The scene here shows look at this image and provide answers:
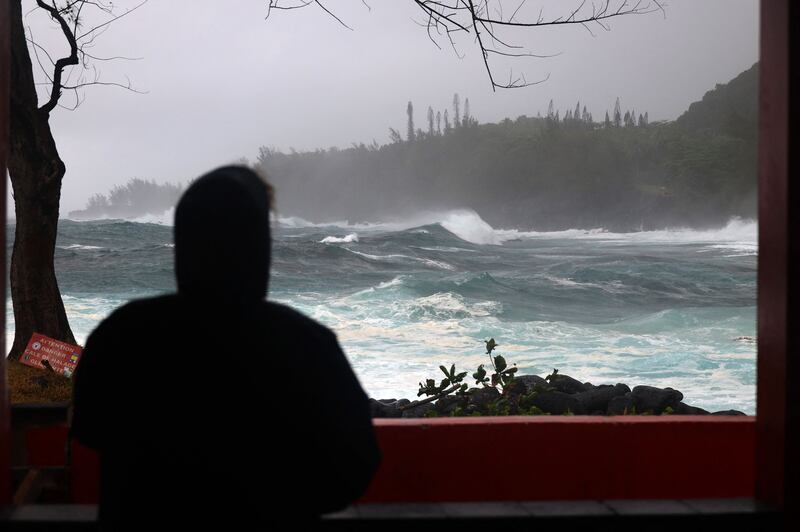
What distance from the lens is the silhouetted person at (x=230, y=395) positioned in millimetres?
1144

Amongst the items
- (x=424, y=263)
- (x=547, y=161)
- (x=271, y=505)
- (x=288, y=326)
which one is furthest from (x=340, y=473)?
(x=547, y=161)

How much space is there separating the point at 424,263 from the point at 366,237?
601cm

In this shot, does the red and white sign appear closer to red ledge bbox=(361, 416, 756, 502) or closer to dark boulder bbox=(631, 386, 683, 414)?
red ledge bbox=(361, 416, 756, 502)

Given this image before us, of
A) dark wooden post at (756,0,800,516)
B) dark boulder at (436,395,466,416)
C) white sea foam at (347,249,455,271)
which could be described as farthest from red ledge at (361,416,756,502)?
white sea foam at (347,249,455,271)

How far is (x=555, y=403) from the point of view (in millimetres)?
4969

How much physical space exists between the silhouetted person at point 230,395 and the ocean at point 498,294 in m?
9.14

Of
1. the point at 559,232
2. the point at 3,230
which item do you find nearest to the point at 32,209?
the point at 3,230

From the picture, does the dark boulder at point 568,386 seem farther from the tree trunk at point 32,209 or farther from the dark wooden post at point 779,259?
the dark wooden post at point 779,259

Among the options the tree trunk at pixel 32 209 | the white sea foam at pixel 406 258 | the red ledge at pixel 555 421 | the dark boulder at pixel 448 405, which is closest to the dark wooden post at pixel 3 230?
the red ledge at pixel 555 421

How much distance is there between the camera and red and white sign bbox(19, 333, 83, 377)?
3273mm

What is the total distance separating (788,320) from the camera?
5.67 feet

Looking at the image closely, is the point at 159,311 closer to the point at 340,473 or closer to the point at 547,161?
the point at 340,473

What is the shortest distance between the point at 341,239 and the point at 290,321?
37.4 meters

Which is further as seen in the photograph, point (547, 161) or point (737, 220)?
point (547, 161)
